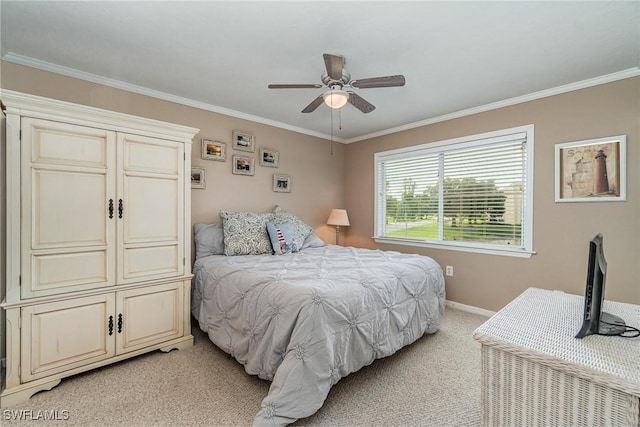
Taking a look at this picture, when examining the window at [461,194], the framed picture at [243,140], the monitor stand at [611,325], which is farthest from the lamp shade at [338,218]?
the monitor stand at [611,325]

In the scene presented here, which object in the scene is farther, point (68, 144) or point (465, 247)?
point (465, 247)

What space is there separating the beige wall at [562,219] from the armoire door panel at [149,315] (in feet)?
9.87

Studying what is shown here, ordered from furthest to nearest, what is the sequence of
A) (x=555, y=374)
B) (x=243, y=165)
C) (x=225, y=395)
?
1. (x=243, y=165)
2. (x=225, y=395)
3. (x=555, y=374)

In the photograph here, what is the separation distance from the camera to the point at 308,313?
63.5 inches

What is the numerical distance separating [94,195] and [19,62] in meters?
1.32

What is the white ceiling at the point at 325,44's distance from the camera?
1.72 metres

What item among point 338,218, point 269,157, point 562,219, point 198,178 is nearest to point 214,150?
point 198,178

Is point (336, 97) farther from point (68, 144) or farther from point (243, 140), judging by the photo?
point (68, 144)

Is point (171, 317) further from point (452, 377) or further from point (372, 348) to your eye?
point (452, 377)

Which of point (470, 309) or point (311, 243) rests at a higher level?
point (311, 243)

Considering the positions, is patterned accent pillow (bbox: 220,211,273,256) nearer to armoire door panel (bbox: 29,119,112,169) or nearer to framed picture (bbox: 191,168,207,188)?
framed picture (bbox: 191,168,207,188)

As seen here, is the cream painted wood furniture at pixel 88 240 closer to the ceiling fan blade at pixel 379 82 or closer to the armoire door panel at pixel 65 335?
the armoire door panel at pixel 65 335

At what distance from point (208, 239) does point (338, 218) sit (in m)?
1.94

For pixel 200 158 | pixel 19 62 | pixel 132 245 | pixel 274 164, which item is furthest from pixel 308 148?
pixel 19 62
